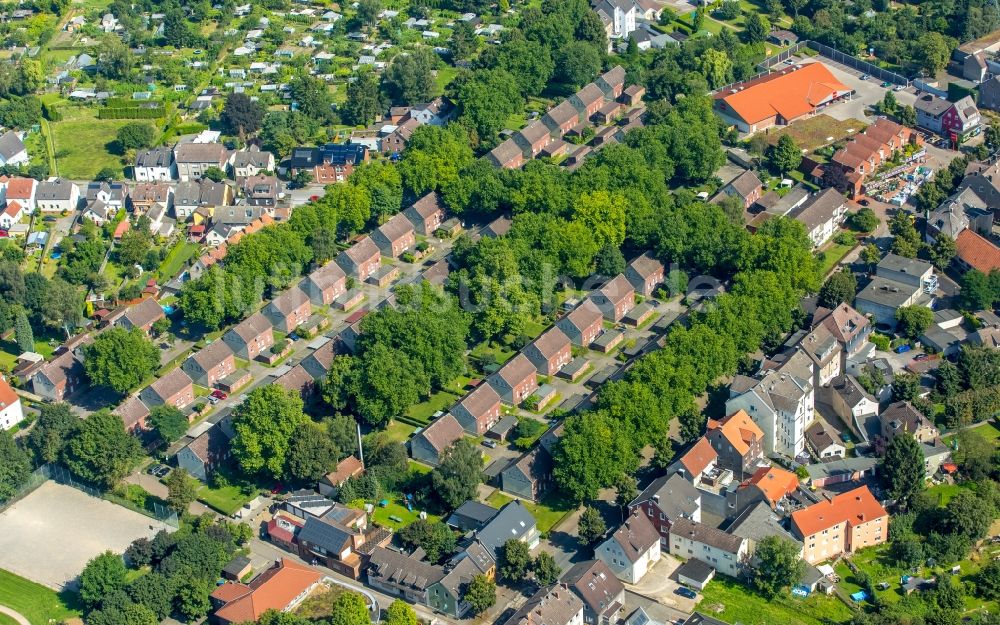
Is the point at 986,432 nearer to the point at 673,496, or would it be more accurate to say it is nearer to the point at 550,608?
the point at 673,496

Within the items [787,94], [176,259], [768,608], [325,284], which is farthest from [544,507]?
[787,94]

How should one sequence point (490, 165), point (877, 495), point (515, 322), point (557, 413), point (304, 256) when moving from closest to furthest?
point (877, 495)
point (557, 413)
point (515, 322)
point (304, 256)
point (490, 165)

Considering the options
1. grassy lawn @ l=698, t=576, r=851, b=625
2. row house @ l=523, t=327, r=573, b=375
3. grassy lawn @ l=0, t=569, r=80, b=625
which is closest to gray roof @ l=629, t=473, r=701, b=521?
grassy lawn @ l=698, t=576, r=851, b=625

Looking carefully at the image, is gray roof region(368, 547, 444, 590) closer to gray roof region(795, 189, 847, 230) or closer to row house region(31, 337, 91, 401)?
row house region(31, 337, 91, 401)

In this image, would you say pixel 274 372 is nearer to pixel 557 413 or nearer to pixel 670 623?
pixel 557 413

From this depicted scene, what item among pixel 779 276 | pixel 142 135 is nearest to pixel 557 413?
pixel 779 276
